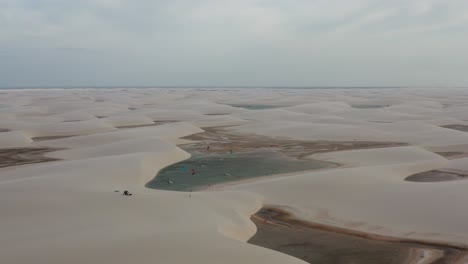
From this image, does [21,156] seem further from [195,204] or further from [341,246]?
[341,246]

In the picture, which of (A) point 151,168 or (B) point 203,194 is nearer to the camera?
(B) point 203,194

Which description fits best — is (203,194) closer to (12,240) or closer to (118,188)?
(118,188)

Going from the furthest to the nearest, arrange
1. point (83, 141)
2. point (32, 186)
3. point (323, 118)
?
point (323, 118), point (83, 141), point (32, 186)

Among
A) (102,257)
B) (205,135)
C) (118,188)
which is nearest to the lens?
(102,257)

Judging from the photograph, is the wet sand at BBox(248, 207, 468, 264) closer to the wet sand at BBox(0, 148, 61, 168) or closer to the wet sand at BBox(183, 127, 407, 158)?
the wet sand at BBox(183, 127, 407, 158)

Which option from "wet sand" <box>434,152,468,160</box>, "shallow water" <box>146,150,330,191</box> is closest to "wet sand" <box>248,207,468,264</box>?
"shallow water" <box>146,150,330,191</box>

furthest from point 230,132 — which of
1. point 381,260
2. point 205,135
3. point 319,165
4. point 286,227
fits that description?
point 381,260

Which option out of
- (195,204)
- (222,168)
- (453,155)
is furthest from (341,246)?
(453,155)
